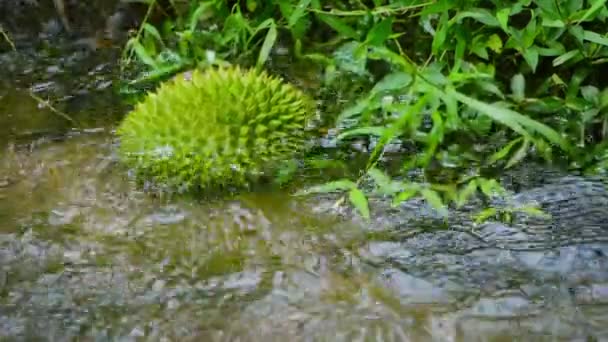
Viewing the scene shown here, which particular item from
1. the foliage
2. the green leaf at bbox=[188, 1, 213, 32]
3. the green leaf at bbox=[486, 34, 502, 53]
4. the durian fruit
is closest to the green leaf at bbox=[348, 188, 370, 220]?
the foliage

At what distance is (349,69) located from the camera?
5.49 ft

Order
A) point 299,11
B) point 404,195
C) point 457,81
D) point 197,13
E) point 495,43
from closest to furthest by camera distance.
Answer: point 404,195, point 457,81, point 495,43, point 299,11, point 197,13

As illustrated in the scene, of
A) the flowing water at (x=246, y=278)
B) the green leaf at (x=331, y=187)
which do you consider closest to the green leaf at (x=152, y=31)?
the flowing water at (x=246, y=278)

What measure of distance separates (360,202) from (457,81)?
0.32 metres

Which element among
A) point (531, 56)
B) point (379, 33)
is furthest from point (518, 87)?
point (379, 33)

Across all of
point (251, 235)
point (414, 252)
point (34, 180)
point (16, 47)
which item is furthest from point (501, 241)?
point (16, 47)

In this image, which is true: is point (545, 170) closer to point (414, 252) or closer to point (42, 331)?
point (414, 252)

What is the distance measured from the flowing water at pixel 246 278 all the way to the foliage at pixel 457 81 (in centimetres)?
13

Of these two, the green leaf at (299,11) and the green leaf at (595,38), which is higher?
the green leaf at (299,11)

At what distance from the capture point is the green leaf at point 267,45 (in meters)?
1.67

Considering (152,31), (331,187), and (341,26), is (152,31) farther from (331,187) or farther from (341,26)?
(331,187)

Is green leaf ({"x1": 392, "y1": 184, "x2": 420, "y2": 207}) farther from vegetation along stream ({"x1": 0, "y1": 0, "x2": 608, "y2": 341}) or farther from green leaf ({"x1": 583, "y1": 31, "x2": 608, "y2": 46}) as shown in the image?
green leaf ({"x1": 583, "y1": 31, "x2": 608, "y2": 46})

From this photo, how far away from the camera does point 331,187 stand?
130 centimetres

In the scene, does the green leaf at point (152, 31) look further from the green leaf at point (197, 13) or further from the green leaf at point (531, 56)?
the green leaf at point (531, 56)
